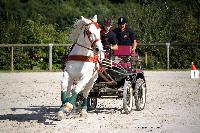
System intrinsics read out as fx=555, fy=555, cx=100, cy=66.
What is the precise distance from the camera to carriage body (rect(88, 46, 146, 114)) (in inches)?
420

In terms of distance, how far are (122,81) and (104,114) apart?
38.0 inches

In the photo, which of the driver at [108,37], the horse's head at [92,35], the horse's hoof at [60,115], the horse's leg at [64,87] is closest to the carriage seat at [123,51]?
the driver at [108,37]

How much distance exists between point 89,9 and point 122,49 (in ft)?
130

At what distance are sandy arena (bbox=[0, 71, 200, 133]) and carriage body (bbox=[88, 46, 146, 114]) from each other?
0.27m

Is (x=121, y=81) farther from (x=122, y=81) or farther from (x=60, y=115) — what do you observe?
(x=60, y=115)

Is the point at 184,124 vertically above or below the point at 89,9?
below

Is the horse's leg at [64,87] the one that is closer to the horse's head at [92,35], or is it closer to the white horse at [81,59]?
the white horse at [81,59]

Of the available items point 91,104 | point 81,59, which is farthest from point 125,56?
point 81,59

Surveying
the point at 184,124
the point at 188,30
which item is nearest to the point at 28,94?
the point at 184,124

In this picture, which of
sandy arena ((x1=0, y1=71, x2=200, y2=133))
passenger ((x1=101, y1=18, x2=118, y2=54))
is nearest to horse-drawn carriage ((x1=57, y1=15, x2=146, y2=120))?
passenger ((x1=101, y1=18, x2=118, y2=54))

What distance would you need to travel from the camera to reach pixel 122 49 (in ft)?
37.3

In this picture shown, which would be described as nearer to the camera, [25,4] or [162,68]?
[162,68]

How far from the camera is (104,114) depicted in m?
10.7

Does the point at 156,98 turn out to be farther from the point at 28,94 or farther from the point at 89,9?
the point at 89,9
